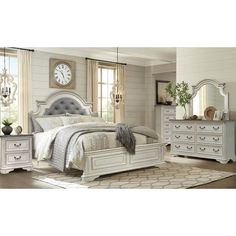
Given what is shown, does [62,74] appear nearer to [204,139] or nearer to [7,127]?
[7,127]

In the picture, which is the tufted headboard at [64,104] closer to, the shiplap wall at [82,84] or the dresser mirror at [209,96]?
the shiplap wall at [82,84]

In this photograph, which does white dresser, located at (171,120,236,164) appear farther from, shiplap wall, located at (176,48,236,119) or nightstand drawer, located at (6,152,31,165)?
nightstand drawer, located at (6,152,31,165)

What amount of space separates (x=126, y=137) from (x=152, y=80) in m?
0.77

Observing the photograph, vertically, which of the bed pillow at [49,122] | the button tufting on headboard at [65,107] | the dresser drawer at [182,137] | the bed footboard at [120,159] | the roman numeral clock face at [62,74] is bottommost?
the bed footboard at [120,159]

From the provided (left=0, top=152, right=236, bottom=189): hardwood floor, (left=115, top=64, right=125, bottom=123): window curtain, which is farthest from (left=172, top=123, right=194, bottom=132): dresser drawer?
(left=115, top=64, right=125, bottom=123): window curtain

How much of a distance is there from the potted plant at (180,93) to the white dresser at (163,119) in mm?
151

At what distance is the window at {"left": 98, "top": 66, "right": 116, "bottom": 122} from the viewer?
3.87m

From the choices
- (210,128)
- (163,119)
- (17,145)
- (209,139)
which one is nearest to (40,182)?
(17,145)

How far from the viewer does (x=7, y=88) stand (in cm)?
369

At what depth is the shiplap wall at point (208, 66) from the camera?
12.6 feet

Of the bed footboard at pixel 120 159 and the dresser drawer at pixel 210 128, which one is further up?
the dresser drawer at pixel 210 128

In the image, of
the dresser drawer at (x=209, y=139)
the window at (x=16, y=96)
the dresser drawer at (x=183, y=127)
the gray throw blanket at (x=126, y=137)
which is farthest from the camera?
the dresser drawer at (x=209, y=139)

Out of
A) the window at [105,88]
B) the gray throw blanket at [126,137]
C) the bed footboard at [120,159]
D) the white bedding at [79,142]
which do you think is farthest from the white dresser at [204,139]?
the window at [105,88]

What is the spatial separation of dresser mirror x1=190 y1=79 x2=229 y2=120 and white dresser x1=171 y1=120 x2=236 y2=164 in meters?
0.19
